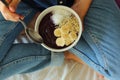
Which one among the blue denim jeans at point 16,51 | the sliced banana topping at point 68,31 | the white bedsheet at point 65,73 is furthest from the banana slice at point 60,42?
the white bedsheet at point 65,73

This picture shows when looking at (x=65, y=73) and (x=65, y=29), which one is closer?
(x=65, y=29)

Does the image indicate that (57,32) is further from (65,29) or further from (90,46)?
(90,46)

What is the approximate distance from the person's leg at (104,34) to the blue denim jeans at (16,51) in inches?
5.8

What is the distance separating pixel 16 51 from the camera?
2.70 ft

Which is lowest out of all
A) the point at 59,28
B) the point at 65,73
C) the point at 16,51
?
the point at 65,73

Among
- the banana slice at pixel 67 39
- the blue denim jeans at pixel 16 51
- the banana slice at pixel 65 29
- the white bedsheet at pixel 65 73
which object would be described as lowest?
the white bedsheet at pixel 65 73

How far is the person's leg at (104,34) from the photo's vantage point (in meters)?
0.77

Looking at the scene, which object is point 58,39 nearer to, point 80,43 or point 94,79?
point 80,43

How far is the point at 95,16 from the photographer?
78 cm

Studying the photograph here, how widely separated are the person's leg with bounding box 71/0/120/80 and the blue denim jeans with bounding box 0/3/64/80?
15 centimetres

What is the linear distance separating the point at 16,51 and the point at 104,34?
31 centimetres

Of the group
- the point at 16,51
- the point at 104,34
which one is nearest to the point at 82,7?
the point at 104,34

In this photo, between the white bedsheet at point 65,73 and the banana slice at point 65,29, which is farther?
the white bedsheet at point 65,73

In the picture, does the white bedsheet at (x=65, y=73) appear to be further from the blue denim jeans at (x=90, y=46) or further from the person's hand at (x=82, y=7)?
the person's hand at (x=82, y=7)
